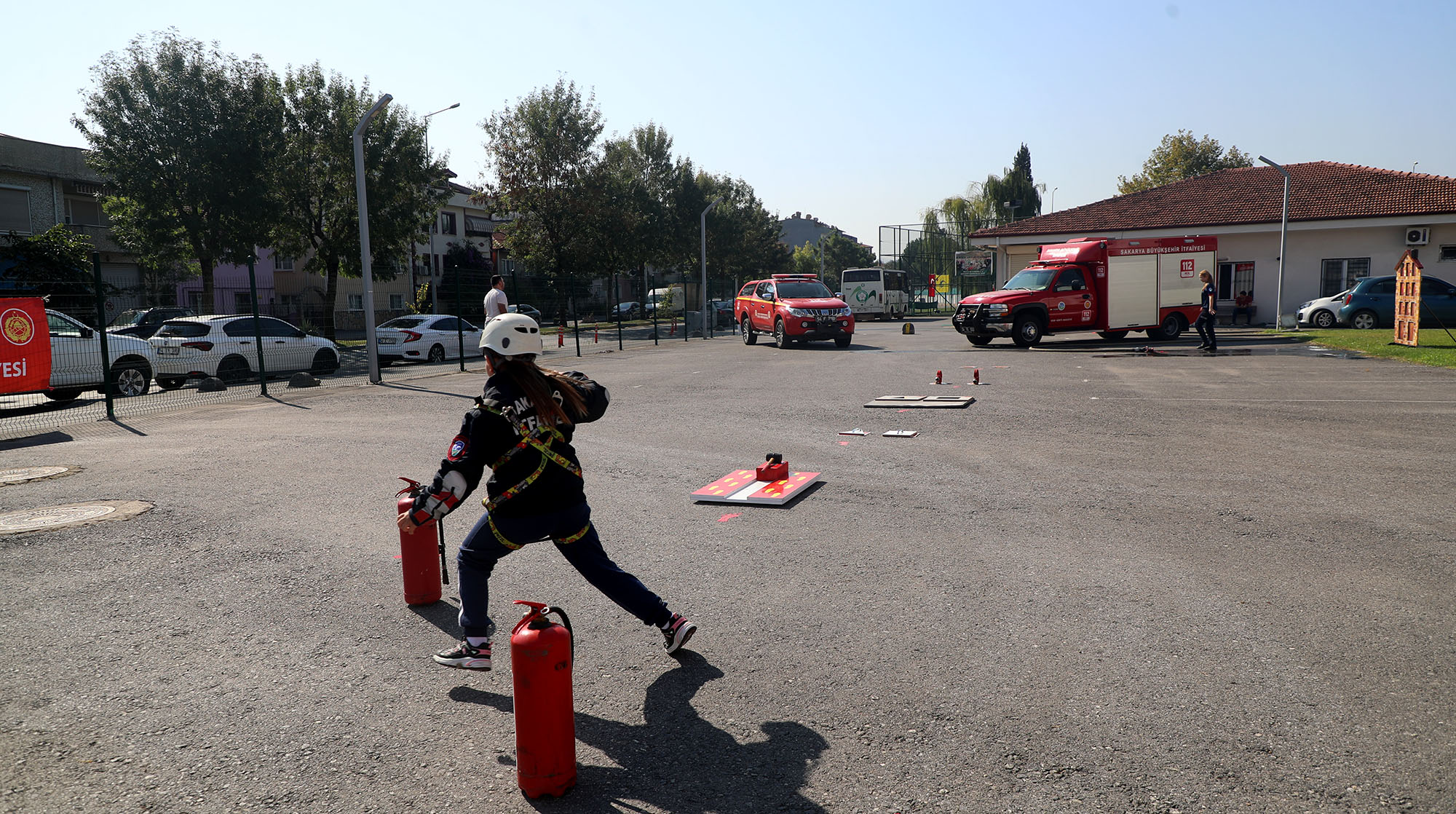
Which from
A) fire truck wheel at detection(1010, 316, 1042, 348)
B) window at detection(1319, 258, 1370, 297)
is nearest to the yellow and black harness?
fire truck wheel at detection(1010, 316, 1042, 348)

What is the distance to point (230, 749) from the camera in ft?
11.6

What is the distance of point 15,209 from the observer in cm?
3472

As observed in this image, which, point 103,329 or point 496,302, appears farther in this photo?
point 496,302

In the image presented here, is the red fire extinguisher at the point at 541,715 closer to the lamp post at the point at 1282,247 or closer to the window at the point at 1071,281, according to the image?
the window at the point at 1071,281

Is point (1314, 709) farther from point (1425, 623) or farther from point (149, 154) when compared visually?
point (149, 154)

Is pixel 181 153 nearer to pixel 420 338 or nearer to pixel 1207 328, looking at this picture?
pixel 420 338

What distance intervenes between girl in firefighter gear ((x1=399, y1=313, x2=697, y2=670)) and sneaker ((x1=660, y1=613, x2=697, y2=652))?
19cm

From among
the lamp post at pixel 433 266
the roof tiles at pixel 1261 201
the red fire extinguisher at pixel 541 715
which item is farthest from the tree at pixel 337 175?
the red fire extinguisher at pixel 541 715

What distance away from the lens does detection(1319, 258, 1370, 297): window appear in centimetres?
3531

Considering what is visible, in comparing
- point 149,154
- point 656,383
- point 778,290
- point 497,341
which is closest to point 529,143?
point 149,154

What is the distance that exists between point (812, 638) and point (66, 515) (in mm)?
6128

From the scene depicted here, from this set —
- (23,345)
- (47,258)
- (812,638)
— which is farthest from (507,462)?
(47,258)

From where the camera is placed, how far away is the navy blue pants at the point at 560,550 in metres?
3.95

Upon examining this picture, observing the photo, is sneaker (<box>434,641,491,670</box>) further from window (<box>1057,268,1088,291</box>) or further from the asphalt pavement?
window (<box>1057,268,1088,291</box>)
